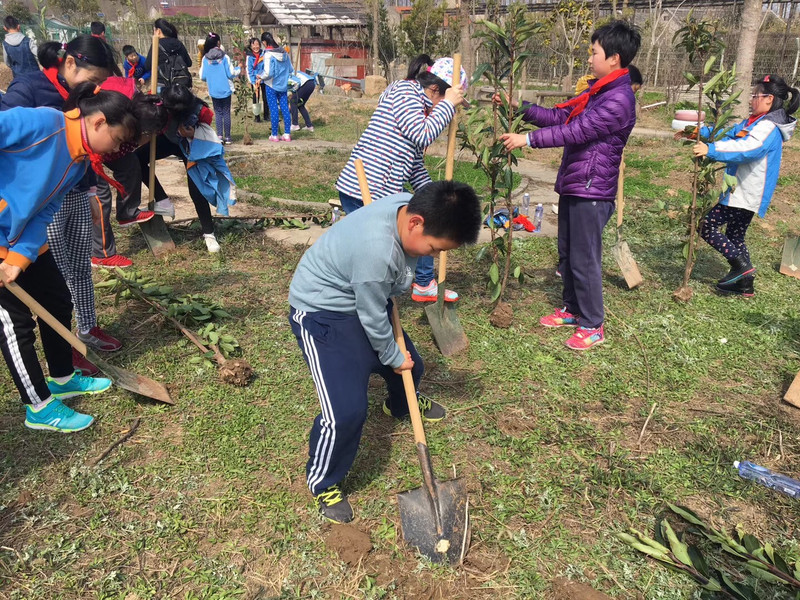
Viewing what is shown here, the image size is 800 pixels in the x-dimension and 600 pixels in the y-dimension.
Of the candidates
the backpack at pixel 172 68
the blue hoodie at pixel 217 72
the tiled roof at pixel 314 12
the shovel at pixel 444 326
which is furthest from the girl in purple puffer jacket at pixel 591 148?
the tiled roof at pixel 314 12

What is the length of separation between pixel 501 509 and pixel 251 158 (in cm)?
793

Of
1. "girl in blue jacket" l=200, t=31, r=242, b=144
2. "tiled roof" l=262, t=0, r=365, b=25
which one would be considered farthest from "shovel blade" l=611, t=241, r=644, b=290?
"tiled roof" l=262, t=0, r=365, b=25

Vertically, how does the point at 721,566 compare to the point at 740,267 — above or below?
below

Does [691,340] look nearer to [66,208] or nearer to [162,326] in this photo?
[162,326]

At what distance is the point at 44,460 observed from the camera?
280 centimetres

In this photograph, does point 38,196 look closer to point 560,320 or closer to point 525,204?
point 560,320

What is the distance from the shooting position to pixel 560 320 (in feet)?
13.8

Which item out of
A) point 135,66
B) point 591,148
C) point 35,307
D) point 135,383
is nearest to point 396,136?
point 591,148

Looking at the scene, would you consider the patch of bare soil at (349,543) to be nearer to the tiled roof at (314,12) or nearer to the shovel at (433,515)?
the shovel at (433,515)

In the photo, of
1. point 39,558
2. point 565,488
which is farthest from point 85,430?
point 565,488

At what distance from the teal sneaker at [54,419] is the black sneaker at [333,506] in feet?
4.71

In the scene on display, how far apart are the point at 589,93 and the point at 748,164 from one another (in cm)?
180

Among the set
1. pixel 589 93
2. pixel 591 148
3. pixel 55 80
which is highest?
pixel 55 80

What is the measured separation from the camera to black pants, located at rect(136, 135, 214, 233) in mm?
5238
